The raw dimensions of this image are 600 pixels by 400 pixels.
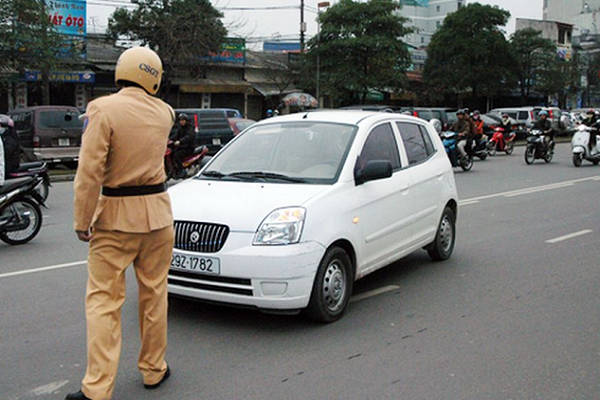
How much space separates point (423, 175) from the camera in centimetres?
707

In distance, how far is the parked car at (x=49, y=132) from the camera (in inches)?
712

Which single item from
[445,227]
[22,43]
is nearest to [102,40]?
[22,43]

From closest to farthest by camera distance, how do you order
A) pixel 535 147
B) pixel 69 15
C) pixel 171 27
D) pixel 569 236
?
pixel 569 236
pixel 535 147
pixel 69 15
pixel 171 27

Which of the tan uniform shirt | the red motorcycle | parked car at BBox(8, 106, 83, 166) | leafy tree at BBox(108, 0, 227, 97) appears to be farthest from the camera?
leafy tree at BBox(108, 0, 227, 97)

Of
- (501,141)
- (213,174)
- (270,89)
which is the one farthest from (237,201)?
(270,89)

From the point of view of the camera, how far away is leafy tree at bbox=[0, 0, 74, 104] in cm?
2447

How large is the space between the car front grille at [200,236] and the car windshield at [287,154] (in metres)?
0.89

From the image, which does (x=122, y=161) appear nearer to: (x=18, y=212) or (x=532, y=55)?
(x=18, y=212)

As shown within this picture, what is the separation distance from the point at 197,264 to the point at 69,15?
28936 mm

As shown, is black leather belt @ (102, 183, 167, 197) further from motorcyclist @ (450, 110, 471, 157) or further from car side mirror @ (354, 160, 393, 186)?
motorcyclist @ (450, 110, 471, 157)

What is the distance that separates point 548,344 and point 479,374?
0.91m

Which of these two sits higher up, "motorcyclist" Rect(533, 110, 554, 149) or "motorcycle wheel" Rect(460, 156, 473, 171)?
"motorcyclist" Rect(533, 110, 554, 149)

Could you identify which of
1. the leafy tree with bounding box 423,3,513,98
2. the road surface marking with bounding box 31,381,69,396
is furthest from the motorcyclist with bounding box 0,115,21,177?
the leafy tree with bounding box 423,3,513,98

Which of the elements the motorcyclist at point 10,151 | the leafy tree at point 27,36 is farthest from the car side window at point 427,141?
the leafy tree at point 27,36
